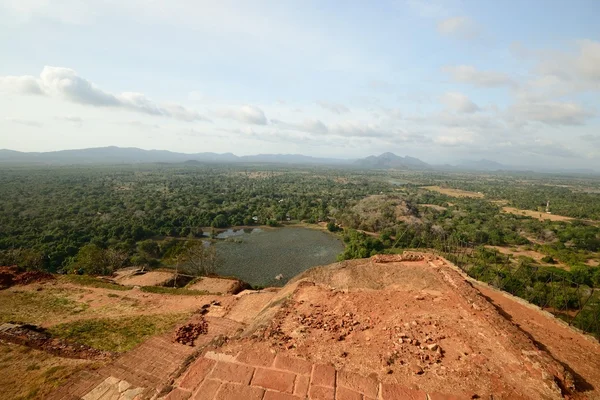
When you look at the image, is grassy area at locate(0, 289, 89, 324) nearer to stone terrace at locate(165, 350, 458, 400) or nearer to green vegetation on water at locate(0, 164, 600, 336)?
green vegetation on water at locate(0, 164, 600, 336)

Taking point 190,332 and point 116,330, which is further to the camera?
point 116,330

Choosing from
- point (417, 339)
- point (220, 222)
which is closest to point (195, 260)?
point (417, 339)

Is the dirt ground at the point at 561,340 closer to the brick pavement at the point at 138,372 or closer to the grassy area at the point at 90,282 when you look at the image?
the brick pavement at the point at 138,372

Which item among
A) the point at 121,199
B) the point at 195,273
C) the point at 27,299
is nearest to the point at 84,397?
the point at 27,299

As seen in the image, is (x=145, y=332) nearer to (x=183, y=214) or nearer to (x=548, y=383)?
(x=548, y=383)

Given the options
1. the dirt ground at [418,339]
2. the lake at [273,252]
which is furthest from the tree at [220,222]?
the dirt ground at [418,339]

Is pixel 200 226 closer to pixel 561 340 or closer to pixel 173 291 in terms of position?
pixel 173 291
